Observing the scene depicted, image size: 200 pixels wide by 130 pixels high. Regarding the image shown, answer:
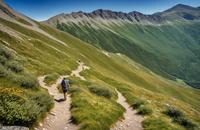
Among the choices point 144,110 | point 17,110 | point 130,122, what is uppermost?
point 17,110

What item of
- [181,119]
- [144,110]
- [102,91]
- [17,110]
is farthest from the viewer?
[102,91]

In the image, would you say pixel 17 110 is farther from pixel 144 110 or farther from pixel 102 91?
pixel 102 91

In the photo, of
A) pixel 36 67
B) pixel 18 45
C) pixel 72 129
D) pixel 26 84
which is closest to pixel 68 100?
pixel 26 84

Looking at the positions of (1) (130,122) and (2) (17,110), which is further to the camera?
(1) (130,122)

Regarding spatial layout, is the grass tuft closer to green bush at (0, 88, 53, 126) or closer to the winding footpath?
the winding footpath

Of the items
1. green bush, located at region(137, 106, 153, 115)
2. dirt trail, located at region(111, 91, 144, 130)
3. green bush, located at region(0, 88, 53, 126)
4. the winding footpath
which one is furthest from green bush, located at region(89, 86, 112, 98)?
green bush, located at region(0, 88, 53, 126)

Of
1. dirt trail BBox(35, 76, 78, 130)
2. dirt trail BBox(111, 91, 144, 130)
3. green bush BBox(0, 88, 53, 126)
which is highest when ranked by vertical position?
green bush BBox(0, 88, 53, 126)

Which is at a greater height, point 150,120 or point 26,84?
point 26,84

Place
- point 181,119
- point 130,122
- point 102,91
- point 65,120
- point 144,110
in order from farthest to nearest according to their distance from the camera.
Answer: point 102,91 < point 144,110 < point 181,119 < point 130,122 < point 65,120

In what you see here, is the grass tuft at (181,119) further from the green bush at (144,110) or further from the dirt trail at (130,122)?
the dirt trail at (130,122)

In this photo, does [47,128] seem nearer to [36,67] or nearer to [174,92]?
[36,67]

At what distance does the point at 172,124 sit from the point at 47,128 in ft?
42.7

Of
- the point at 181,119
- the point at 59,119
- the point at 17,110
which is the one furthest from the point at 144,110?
the point at 17,110

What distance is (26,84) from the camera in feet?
90.6
